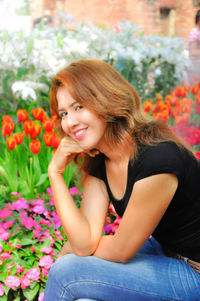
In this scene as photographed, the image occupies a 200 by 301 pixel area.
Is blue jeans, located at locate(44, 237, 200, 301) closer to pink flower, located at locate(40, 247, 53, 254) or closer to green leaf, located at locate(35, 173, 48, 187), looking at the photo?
pink flower, located at locate(40, 247, 53, 254)

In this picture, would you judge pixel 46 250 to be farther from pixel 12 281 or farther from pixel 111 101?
pixel 111 101

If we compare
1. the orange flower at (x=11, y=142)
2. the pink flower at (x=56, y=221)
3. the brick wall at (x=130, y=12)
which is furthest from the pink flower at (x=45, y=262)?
the brick wall at (x=130, y=12)

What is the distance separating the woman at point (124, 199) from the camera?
4.30ft

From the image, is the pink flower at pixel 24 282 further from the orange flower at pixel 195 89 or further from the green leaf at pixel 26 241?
the orange flower at pixel 195 89

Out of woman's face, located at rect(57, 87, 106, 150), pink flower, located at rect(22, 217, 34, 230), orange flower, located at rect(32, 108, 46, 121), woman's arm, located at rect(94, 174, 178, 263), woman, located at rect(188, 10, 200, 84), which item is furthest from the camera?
woman, located at rect(188, 10, 200, 84)

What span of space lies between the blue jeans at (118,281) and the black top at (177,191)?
0.10 m

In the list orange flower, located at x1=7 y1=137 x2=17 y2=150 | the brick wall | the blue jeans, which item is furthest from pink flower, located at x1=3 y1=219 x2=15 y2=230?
the brick wall

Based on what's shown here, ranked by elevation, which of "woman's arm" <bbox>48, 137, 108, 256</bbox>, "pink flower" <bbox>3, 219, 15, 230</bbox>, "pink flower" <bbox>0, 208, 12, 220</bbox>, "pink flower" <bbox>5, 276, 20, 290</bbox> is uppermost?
"woman's arm" <bbox>48, 137, 108, 256</bbox>

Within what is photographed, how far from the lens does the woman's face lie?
140 cm

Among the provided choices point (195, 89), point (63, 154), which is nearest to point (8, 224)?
point (63, 154)

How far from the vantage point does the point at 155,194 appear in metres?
1.30

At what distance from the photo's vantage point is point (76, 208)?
5.12 feet

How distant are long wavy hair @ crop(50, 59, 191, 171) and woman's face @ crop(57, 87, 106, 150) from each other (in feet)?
0.08

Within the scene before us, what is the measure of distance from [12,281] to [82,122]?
0.72 metres
